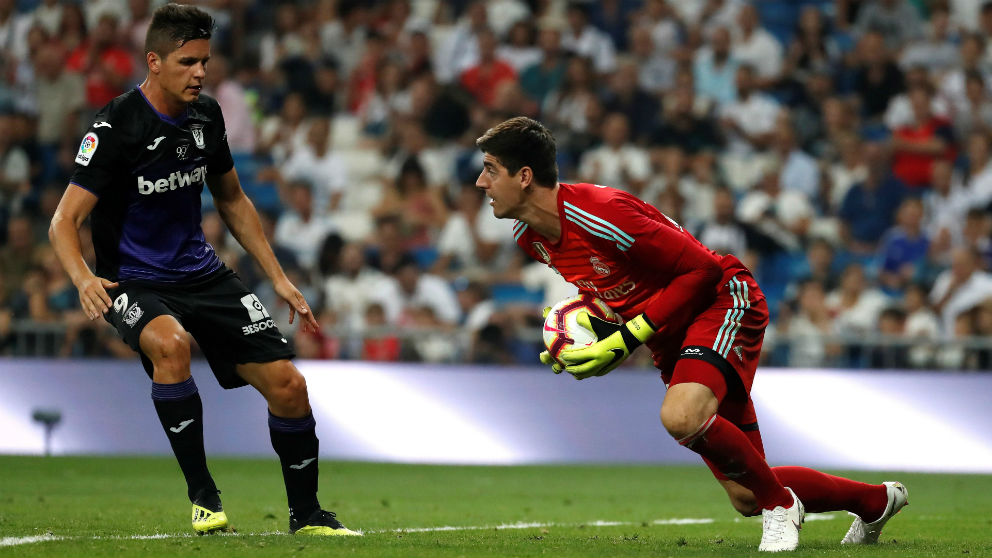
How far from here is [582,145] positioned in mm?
16281

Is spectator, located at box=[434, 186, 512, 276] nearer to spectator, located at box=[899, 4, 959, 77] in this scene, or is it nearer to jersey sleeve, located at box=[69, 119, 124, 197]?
spectator, located at box=[899, 4, 959, 77]

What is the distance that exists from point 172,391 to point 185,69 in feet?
4.93

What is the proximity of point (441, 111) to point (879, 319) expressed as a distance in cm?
605

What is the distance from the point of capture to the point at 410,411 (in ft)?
43.0

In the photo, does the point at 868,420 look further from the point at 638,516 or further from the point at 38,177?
Result: the point at 38,177

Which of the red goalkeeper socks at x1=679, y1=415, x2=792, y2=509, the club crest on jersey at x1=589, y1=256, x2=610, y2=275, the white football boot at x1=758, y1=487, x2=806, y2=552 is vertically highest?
the club crest on jersey at x1=589, y1=256, x2=610, y2=275

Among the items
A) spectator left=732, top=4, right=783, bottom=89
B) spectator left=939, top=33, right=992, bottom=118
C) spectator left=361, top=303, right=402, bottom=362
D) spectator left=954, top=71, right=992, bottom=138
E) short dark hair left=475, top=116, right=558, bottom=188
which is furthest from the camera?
spectator left=732, top=4, right=783, bottom=89

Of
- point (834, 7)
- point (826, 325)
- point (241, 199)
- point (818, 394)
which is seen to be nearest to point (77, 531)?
point (241, 199)

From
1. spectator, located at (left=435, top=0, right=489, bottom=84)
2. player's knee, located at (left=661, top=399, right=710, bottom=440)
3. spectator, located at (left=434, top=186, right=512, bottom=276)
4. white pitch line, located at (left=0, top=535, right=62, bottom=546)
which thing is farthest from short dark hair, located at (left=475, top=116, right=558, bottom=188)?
spectator, located at (left=435, top=0, right=489, bottom=84)

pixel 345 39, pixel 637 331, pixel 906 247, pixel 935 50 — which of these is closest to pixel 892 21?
pixel 935 50

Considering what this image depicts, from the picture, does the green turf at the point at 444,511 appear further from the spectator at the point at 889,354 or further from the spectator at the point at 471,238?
the spectator at the point at 471,238

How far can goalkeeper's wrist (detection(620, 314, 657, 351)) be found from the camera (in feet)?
19.9

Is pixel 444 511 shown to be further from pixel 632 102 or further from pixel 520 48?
pixel 520 48

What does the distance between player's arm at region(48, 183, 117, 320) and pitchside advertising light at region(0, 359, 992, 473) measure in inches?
263
